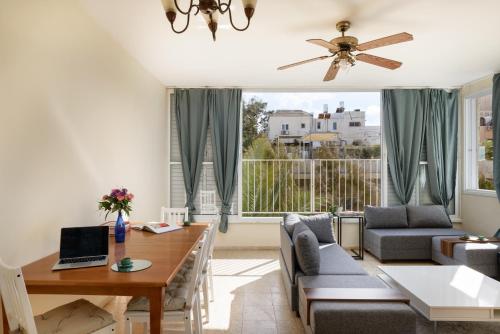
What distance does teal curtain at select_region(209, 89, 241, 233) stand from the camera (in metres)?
5.13

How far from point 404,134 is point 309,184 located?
1769mm

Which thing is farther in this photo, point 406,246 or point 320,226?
point 406,246

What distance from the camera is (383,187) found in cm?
532

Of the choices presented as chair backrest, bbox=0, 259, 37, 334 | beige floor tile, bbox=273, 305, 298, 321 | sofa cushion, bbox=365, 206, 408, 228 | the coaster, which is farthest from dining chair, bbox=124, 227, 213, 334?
sofa cushion, bbox=365, 206, 408, 228

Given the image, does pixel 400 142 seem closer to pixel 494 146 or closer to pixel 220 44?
pixel 494 146

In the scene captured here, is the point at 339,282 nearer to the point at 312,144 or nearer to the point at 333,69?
the point at 333,69

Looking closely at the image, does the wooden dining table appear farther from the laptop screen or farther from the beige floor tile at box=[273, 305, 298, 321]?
the beige floor tile at box=[273, 305, 298, 321]

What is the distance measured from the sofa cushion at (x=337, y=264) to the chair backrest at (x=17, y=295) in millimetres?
2181

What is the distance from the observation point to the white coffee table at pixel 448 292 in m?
2.32

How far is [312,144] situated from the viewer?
17.8 ft

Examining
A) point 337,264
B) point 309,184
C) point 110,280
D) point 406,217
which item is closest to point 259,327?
point 337,264

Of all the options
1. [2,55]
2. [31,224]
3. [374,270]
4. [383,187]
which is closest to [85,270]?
[31,224]

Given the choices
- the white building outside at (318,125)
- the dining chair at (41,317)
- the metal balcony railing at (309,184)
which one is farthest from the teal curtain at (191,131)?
the dining chair at (41,317)

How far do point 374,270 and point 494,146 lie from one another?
2.52 metres
